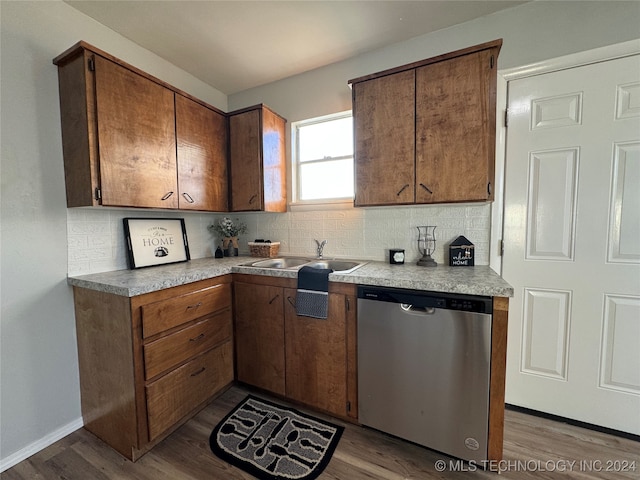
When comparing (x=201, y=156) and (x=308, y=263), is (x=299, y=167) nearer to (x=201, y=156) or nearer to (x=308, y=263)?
(x=201, y=156)

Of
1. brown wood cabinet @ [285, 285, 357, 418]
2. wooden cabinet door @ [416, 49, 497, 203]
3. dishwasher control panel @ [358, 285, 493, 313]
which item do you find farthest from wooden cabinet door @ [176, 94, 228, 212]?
wooden cabinet door @ [416, 49, 497, 203]

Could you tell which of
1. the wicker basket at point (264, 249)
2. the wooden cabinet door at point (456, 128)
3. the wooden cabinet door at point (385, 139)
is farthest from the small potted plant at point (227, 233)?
the wooden cabinet door at point (456, 128)

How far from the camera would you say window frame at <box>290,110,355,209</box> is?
2.20 meters

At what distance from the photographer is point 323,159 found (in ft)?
7.68

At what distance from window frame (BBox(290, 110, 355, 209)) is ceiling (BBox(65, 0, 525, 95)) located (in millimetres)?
429

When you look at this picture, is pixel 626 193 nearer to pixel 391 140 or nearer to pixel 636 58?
pixel 636 58

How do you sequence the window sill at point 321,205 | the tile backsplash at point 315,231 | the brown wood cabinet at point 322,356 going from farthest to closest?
the window sill at point 321,205 → the tile backsplash at point 315,231 → the brown wood cabinet at point 322,356

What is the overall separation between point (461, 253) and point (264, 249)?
1.61 m

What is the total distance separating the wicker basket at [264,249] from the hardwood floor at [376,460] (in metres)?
1.33

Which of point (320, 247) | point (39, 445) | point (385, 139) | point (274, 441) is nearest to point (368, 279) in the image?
point (320, 247)

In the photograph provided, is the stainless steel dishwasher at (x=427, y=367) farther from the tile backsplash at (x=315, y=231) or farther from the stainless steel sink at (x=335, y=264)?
the tile backsplash at (x=315, y=231)

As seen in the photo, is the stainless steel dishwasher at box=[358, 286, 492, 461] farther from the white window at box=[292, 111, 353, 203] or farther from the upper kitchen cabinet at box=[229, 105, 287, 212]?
the upper kitchen cabinet at box=[229, 105, 287, 212]

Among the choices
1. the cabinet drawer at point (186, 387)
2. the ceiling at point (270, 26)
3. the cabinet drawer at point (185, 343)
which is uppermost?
the ceiling at point (270, 26)

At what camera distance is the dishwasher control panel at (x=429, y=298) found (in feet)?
3.97
